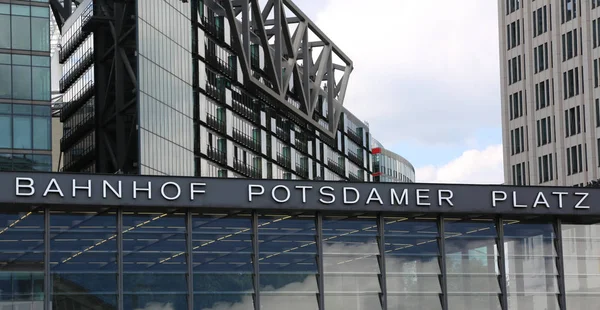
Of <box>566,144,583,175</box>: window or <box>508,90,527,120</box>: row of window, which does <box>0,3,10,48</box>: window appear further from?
<box>508,90,527,120</box>: row of window

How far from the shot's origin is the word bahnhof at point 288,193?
3834cm

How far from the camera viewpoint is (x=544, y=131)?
142375 millimetres

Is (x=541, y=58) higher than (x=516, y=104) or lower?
higher

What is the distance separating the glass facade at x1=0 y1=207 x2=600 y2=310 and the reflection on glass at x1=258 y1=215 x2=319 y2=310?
0.03 metres

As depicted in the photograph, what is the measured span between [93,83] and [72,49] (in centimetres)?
889

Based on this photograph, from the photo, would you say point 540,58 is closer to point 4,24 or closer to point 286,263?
point 4,24

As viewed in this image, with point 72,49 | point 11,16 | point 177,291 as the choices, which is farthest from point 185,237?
point 72,49

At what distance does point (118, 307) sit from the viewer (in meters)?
38.9

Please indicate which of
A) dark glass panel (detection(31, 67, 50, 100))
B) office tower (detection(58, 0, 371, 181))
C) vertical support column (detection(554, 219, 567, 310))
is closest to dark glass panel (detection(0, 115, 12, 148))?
dark glass panel (detection(31, 67, 50, 100))

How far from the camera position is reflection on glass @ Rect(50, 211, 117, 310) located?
38625mm

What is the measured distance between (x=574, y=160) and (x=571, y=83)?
28.4ft

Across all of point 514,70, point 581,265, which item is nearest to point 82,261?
point 581,265

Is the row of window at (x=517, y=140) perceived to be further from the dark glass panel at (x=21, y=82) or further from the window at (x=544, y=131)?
the dark glass panel at (x=21, y=82)

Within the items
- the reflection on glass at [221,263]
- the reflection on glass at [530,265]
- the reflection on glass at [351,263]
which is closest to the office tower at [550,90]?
the reflection on glass at [530,265]
